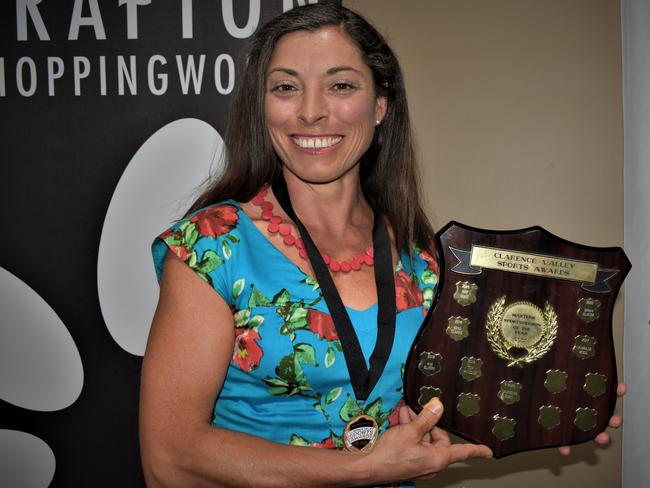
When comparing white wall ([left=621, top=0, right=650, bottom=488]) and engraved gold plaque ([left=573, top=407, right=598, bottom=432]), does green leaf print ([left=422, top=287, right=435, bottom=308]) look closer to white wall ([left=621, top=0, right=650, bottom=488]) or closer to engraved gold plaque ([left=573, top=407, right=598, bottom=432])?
engraved gold plaque ([left=573, top=407, right=598, bottom=432])

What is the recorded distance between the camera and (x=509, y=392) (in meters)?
1.39

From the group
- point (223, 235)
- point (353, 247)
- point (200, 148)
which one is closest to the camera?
point (223, 235)

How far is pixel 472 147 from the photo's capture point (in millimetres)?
2545

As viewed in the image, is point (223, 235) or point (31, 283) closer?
point (223, 235)

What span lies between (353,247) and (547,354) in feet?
1.65

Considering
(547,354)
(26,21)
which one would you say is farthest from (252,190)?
(26,21)

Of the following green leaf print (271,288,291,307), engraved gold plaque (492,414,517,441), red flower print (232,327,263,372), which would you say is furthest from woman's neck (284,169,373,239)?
engraved gold plaque (492,414,517,441)

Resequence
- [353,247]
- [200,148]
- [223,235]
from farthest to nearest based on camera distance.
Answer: [200,148], [353,247], [223,235]

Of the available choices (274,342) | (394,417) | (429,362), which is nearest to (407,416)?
(394,417)

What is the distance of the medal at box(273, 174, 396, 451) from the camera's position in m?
1.31

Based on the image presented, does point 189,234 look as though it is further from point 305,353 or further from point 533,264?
point 533,264

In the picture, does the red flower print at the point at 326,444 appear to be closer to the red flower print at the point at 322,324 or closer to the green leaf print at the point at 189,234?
the red flower print at the point at 322,324

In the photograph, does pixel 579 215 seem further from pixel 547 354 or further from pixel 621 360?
pixel 547 354

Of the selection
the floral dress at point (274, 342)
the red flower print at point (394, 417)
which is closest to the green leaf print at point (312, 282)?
the floral dress at point (274, 342)
